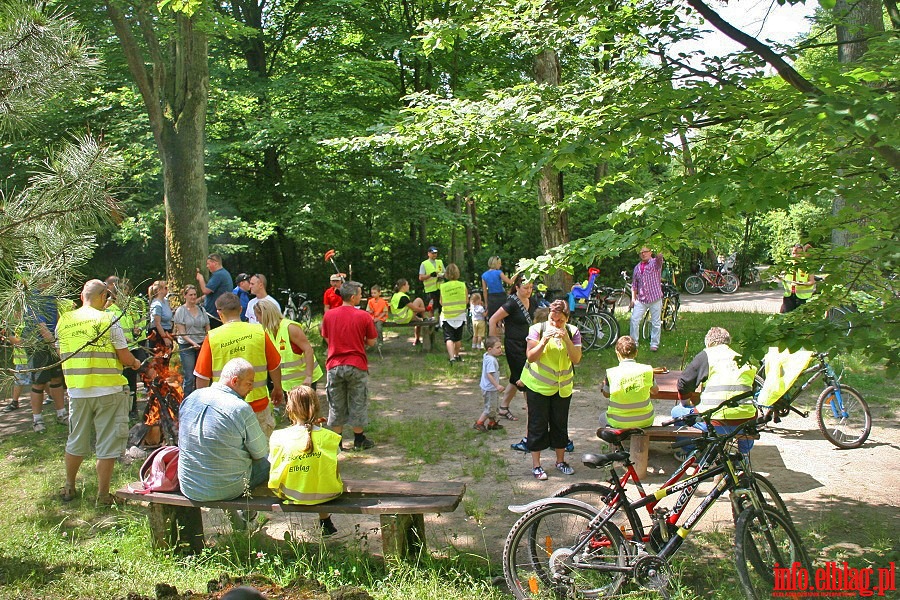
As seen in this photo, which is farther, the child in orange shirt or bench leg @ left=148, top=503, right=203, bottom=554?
the child in orange shirt

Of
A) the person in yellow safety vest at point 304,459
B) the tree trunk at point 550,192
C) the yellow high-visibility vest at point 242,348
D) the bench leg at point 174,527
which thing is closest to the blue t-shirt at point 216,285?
the yellow high-visibility vest at point 242,348

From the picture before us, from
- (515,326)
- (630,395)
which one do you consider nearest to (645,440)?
(630,395)

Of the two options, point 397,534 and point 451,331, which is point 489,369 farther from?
point 451,331

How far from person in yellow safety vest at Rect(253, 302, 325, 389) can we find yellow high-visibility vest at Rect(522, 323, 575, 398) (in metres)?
2.34

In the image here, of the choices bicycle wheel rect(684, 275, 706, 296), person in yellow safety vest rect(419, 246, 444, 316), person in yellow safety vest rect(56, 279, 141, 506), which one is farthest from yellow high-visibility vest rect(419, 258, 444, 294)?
bicycle wheel rect(684, 275, 706, 296)

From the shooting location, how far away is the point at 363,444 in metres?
7.80

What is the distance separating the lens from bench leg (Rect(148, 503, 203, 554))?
17.0 ft

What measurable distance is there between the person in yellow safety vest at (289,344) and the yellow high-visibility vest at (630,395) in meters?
3.07

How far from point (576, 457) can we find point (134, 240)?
11893 millimetres

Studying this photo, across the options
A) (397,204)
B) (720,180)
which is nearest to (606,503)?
(720,180)

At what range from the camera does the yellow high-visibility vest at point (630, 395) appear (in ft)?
20.5

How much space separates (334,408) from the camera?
7500mm

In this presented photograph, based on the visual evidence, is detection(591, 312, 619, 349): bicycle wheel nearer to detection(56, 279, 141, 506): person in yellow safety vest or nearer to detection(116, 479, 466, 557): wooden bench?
detection(116, 479, 466, 557): wooden bench

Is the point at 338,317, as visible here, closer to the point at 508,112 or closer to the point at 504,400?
the point at 504,400
